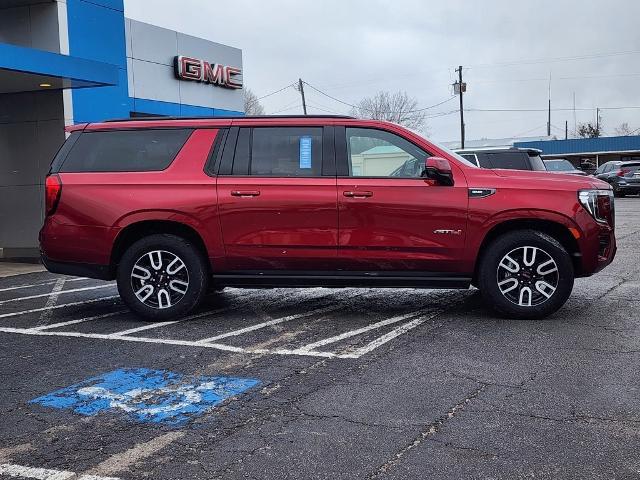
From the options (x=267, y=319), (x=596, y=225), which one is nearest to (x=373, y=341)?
(x=267, y=319)

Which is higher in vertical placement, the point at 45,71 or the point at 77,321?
the point at 45,71

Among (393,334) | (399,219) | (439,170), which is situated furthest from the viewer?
(399,219)

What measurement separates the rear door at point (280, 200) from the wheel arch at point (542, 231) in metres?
1.47

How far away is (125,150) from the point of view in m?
7.06

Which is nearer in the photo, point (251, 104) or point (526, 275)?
point (526, 275)

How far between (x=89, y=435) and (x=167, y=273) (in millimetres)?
3134

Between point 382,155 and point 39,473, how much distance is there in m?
4.38

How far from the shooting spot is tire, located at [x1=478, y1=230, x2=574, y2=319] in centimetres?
659

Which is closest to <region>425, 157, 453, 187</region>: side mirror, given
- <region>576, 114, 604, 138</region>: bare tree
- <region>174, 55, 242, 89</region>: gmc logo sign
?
<region>174, 55, 242, 89</region>: gmc logo sign

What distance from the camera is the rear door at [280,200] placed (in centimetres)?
672

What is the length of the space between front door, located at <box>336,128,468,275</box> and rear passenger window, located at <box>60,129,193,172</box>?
1754 mm

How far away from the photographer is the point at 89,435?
3.89 metres

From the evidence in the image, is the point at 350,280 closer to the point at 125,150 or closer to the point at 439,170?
the point at 439,170

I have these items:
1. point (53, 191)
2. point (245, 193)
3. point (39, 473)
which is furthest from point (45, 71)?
point (39, 473)
